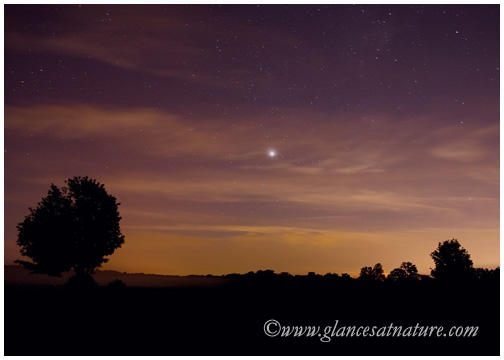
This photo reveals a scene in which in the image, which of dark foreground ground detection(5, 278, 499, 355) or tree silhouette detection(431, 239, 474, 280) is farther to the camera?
tree silhouette detection(431, 239, 474, 280)

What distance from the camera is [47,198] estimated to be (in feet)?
138

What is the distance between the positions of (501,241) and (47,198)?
36.4m

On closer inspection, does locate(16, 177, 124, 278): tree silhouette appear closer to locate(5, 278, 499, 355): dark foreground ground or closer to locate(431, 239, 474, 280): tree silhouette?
locate(5, 278, 499, 355): dark foreground ground

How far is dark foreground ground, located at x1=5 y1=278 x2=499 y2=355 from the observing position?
15219mm

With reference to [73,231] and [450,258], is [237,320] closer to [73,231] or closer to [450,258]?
[73,231]

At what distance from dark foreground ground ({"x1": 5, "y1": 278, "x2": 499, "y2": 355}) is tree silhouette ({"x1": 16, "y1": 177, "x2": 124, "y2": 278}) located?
1290 cm

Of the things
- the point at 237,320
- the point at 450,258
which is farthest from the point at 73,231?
the point at 450,258

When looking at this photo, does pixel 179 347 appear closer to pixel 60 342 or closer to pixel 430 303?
pixel 60 342

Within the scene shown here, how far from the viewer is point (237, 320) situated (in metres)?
18.8

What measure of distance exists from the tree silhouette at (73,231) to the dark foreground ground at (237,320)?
12.9 metres

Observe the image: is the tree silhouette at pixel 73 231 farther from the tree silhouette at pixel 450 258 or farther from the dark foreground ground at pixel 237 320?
the tree silhouette at pixel 450 258

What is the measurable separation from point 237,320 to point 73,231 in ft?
88.5

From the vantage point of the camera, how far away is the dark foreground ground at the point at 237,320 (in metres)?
15.2

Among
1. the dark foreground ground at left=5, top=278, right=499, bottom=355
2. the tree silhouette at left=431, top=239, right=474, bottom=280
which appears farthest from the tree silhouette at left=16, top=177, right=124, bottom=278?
the tree silhouette at left=431, top=239, right=474, bottom=280
